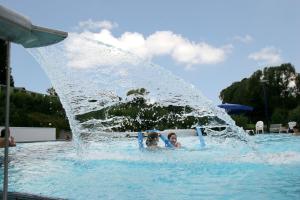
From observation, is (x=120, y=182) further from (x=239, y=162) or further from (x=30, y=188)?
(x=239, y=162)

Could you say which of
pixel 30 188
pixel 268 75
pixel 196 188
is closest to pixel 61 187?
pixel 30 188

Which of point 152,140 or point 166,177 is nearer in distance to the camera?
point 166,177

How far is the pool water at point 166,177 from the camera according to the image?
587 cm

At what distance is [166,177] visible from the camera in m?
7.66

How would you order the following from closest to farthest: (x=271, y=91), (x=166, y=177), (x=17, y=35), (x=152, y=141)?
(x=17, y=35) < (x=166, y=177) < (x=152, y=141) < (x=271, y=91)

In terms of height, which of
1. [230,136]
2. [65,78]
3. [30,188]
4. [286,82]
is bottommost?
[30,188]

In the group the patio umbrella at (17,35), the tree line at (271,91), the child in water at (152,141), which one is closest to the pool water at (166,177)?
the child in water at (152,141)

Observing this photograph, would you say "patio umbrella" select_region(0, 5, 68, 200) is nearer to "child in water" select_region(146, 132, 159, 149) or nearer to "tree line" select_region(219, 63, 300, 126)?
"child in water" select_region(146, 132, 159, 149)

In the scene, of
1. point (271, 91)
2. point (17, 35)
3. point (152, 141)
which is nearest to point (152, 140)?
point (152, 141)

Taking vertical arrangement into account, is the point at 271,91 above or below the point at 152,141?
above

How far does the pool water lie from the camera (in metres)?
5.87

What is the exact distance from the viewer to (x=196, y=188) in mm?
6363

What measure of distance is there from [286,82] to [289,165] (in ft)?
159

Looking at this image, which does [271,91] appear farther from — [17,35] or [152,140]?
[17,35]
